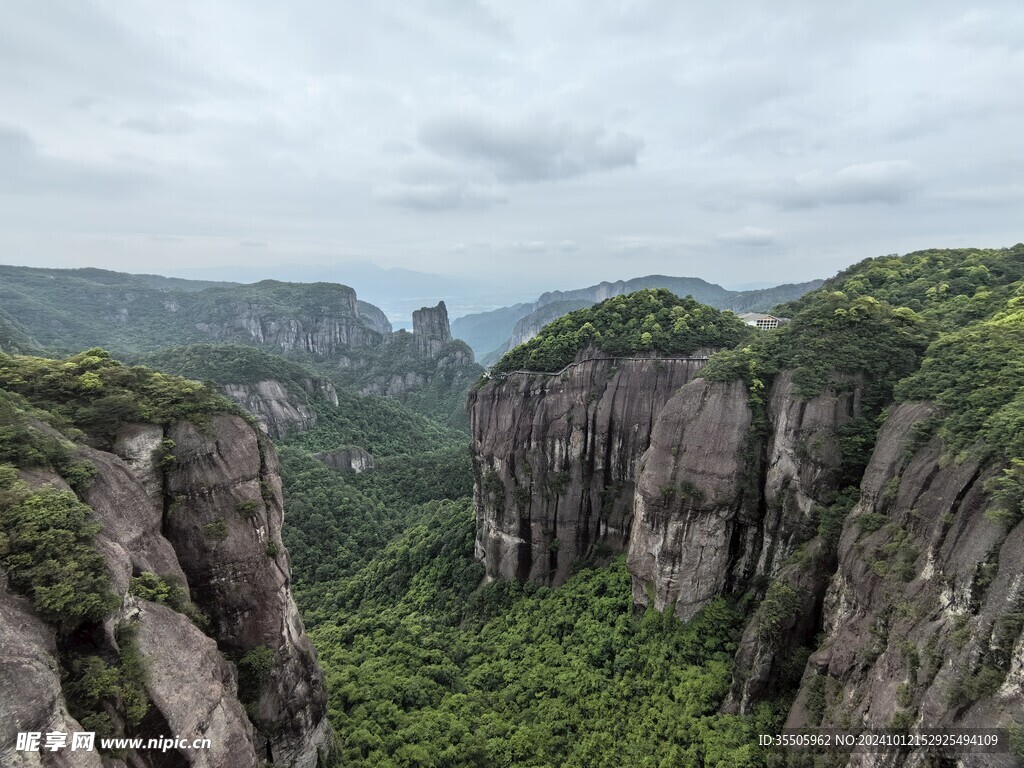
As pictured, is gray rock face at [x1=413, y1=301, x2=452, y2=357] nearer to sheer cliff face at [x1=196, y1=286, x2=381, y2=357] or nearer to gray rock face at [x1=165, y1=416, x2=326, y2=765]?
sheer cliff face at [x1=196, y1=286, x2=381, y2=357]

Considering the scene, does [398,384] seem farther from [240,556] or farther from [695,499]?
[240,556]

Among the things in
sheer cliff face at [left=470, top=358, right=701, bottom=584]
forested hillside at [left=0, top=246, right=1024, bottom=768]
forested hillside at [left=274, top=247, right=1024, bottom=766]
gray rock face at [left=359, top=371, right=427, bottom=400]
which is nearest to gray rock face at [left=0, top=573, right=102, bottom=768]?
forested hillside at [left=0, top=246, right=1024, bottom=768]

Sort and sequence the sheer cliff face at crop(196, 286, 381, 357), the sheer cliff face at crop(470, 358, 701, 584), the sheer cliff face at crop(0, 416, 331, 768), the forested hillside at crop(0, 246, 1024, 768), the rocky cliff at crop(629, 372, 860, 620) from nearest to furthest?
the sheer cliff face at crop(0, 416, 331, 768), the forested hillside at crop(0, 246, 1024, 768), the rocky cliff at crop(629, 372, 860, 620), the sheer cliff face at crop(470, 358, 701, 584), the sheer cliff face at crop(196, 286, 381, 357)

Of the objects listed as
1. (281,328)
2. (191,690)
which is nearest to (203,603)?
(191,690)

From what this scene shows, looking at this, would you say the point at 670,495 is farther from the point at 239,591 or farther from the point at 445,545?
the point at 445,545

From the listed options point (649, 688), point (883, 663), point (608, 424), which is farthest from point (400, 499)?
point (883, 663)

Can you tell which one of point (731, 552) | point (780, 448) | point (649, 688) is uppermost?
point (780, 448)
